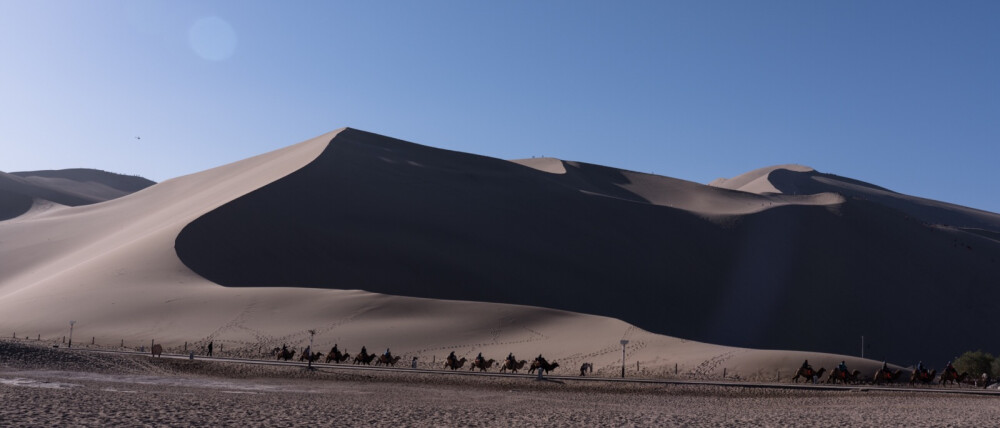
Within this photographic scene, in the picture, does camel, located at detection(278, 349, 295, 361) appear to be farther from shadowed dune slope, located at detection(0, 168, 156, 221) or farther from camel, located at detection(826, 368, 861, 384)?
shadowed dune slope, located at detection(0, 168, 156, 221)

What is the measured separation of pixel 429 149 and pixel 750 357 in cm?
6538

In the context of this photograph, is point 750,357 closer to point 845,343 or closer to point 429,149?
point 845,343

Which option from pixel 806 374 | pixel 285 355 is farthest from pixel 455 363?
pixel 806 374

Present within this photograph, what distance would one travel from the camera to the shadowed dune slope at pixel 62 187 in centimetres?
12288

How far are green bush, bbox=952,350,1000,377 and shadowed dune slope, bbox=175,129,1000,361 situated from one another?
13.0 meters

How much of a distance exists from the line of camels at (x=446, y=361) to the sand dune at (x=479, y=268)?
2.28m

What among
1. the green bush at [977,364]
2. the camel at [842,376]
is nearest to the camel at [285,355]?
the camel at [842,376]

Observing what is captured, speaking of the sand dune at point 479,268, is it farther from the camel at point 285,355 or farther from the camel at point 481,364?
the camel at point 285,355

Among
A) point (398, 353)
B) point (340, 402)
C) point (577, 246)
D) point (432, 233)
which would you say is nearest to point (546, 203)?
point (577, 246)

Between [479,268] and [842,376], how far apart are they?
3050cm

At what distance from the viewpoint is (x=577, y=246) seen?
216 feet

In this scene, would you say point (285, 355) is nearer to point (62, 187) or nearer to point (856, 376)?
point (856, 376)

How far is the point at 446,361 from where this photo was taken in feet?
112

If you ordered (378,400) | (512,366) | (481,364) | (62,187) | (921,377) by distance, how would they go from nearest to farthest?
(378,400) → (921,377) → (512,366) → (481,364) → (62,187)
